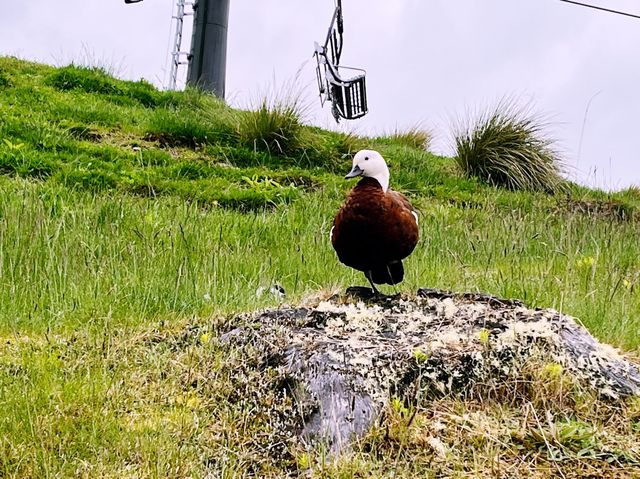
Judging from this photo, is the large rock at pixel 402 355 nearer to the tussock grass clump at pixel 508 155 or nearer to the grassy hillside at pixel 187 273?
the grassy hillside at pixel 187 273

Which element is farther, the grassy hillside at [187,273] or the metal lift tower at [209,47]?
the metal lift tower at [209,47]

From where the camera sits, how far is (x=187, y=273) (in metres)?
3.07

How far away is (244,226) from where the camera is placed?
4887 millimetres

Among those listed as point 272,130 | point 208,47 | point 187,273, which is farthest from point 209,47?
point 187,273

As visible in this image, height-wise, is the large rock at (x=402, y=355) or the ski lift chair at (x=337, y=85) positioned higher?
the ski lift chair at (x=337, y=85)

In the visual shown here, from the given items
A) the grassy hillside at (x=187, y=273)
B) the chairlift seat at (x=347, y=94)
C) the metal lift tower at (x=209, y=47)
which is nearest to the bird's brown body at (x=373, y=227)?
the grassy hillside at (x=187, y=273)

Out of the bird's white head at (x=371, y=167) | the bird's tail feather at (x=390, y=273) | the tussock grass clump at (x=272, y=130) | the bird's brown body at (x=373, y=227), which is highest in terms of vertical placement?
the tussock grass clump at (x=272, y=130)

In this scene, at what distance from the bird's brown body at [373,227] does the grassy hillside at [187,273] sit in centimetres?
54

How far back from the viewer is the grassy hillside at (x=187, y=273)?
1.78 meters

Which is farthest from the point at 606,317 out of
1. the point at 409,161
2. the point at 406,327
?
the point at 409,161

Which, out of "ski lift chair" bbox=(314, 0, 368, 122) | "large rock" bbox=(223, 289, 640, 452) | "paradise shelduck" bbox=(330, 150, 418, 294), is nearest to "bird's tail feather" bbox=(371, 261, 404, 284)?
"paradise shelduck" bbox=(330, 150, 418, 294)

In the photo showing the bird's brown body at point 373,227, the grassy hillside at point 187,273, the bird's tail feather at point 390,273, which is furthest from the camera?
the bird's tail feather at point 390,273

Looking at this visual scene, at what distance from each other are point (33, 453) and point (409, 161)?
742 cm

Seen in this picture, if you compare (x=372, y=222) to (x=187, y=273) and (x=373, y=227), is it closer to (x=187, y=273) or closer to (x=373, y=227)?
(x=373, y=227)
